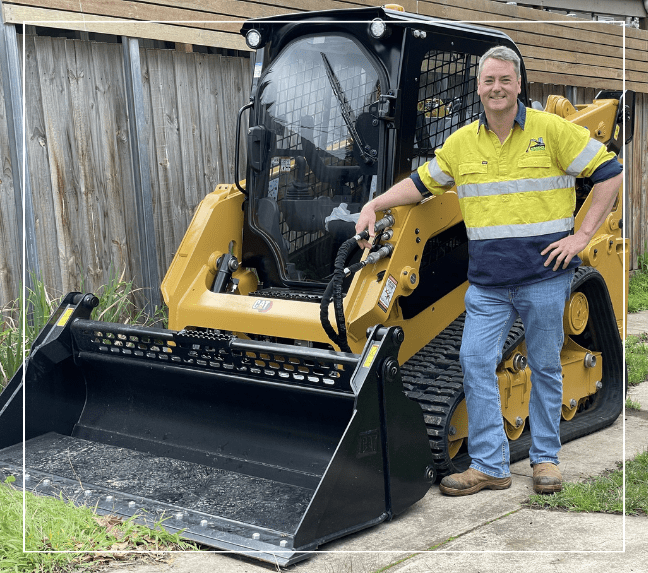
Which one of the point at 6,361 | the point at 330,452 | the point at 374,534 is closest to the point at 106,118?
the point at 6,361

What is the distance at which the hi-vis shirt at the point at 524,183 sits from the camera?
414cm

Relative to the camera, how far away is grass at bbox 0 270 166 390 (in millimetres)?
5289

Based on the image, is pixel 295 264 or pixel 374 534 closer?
pixel 374 534

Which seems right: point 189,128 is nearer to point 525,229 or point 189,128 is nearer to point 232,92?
point 232,92

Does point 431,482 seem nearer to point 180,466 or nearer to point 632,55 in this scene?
point 180,466

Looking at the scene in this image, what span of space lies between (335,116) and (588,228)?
141cm

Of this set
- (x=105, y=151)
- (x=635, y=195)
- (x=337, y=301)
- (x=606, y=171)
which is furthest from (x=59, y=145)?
(x=635, y=195)

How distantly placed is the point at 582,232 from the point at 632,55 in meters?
8.19

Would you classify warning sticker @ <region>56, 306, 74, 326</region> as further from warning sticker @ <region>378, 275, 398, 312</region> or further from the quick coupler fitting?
warning sticker @ <region>378, 275, 398, 312</region>

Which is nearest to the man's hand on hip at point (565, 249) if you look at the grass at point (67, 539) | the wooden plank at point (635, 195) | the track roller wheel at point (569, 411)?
the track roller wheel at point (569, 411)

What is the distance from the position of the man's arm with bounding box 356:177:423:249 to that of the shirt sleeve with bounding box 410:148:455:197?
0.12 feet

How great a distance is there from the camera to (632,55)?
11.4 meters

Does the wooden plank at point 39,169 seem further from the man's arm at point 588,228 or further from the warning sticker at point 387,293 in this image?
the man's arm at point 588,228

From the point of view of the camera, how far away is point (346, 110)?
4629 millimetres
